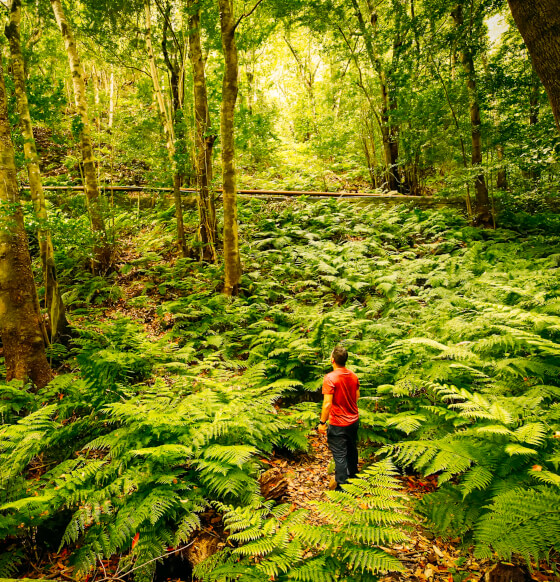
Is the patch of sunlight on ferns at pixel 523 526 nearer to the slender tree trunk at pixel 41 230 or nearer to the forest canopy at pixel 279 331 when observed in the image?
the forest canopy at pixel 279 331

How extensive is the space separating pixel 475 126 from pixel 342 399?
1058 centimetres

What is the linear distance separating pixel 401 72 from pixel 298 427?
12379 millimetres

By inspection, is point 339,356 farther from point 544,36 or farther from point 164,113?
point 164,113

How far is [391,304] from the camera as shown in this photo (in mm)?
7480

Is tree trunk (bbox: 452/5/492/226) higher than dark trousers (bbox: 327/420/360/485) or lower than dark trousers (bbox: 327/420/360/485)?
higher

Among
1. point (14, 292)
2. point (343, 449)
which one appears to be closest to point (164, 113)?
point (14, 292)

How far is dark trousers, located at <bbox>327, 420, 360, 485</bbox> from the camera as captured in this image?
376 cm

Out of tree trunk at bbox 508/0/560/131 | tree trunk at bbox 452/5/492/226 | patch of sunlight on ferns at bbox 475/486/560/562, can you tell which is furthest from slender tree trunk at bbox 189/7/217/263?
patch of sunlight on ferns at bbox 475/486/560/562

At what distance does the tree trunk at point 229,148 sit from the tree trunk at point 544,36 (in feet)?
18.3

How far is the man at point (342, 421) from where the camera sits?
377 centimetres

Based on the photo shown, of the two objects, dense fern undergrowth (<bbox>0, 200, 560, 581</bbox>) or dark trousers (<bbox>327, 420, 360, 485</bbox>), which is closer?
dense fern undergrowth (<bbox>0, 200, 560, 581</bbox>)

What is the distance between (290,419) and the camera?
4.47 metres

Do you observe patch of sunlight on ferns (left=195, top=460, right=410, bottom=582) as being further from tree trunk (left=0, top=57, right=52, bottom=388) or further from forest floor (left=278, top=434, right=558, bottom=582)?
tree trunk (left=0, top=57, right=52, bottom=388)

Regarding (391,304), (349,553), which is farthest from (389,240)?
(349,553)
